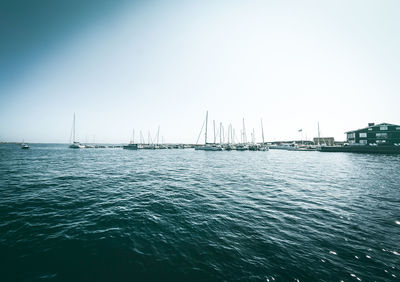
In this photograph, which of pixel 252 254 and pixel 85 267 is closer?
pixel 85 267

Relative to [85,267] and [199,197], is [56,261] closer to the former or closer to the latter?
[85,267]

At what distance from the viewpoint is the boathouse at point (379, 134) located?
6494cm

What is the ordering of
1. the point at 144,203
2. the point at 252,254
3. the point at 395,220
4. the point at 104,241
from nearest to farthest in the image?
the point at 252,254
the point at 104,241
the point at 395,220
the point at 144,203

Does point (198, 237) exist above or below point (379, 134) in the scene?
below

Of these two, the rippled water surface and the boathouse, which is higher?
the boathouse

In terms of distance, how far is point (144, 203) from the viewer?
11.9 meters

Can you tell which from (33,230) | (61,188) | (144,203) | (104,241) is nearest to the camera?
(104,241)

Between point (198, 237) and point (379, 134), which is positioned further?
point (379, 134)

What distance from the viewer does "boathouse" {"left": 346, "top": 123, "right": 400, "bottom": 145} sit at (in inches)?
2557

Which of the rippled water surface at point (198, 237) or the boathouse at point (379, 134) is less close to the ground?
the boathouse at point (379, 134)

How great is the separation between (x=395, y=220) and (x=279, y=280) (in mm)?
9531

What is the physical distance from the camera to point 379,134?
2653 inches

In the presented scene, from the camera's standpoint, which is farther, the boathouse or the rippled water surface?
the boathouse

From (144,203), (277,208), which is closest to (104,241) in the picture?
(144,203)
